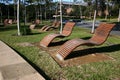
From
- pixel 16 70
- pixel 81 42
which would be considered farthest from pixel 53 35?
pixel 16 70

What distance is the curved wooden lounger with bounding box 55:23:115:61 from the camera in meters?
7.69

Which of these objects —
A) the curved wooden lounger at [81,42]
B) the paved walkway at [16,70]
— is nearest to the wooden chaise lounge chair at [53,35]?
the curved wooden lounger at [81,42]

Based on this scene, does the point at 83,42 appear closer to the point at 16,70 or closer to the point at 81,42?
the point at 81,42

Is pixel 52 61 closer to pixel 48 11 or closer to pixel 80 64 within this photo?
pixel 80 64

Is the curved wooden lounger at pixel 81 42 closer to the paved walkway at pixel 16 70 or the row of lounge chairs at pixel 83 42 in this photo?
the row of lounge chairs at pixel 83 42

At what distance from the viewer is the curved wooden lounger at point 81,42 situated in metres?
7.69

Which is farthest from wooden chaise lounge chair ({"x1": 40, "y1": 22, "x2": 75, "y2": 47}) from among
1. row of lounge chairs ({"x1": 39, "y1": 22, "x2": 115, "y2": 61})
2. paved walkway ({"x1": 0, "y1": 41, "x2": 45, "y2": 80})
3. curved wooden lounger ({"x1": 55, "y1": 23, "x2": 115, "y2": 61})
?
paved walkway ({"x1": 0, "y1": 41, "x2": 45, "y2": 80})

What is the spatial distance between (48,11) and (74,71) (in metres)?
60.7

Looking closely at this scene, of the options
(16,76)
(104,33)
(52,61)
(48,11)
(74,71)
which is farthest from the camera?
(48,11)

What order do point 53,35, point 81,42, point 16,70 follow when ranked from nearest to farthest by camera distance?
point 16,70 → point 81,42 → point 53,35

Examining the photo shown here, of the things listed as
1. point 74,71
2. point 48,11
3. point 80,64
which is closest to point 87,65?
point 80,64

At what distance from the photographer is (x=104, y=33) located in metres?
8.60

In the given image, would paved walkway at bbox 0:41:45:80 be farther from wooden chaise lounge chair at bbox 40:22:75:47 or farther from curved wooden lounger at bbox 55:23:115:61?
wooden chaise lounge chair at bbox 40:22:75:47

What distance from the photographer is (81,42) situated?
7.87 m
